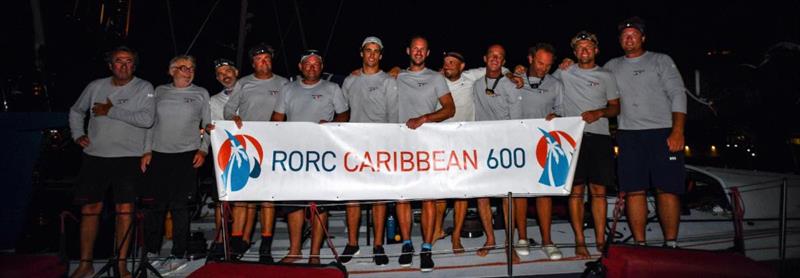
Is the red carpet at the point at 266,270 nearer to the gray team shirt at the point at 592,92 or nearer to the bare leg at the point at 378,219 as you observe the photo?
the bare leg at the point at 378,219

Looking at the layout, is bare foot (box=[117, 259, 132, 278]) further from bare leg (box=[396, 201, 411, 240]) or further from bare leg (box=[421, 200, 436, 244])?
bare leg (box=[421, 200, 436, 244])

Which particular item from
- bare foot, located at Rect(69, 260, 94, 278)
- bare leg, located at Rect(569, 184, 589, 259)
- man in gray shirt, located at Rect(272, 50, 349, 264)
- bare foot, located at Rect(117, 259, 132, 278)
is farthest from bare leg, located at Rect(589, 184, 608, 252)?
bare foot, located at Rect(69, 260, 94, 278)

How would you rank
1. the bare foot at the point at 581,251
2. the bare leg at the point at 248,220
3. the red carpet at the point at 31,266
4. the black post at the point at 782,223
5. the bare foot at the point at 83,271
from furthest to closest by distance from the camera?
the bare leg at the point at 248,220, the bare foot at the point at 581,251, the bare foot at the point at 83,271, the black post at the point at 782,223, the red carpet at the point at 31,266

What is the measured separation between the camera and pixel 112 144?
470 cm

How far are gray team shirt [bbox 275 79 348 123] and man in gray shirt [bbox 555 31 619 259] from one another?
8.40 ft

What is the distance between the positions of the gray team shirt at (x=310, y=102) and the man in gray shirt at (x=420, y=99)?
0.70 meters

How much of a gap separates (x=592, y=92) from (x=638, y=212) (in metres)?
1.38

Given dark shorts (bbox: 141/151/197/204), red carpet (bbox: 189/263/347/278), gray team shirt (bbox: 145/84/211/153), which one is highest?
gray team shirt (bbox: 145/84/211/153)

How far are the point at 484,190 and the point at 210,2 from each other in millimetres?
12152

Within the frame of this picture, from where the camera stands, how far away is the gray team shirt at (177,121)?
16.3 ft

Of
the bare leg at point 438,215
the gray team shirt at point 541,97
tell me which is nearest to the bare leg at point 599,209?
the gray team shirt at point 541,97

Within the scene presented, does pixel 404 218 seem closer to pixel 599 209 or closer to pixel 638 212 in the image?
pixel 599 209

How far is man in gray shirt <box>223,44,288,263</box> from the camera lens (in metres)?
4.91

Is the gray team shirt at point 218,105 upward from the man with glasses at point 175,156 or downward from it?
upward
